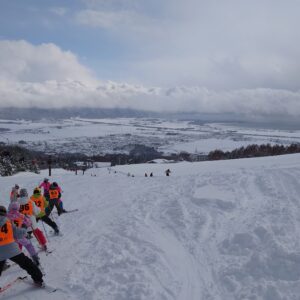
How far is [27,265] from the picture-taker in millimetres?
6617

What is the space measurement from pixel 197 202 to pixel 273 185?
3.94 m

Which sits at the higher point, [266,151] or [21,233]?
[21,233]

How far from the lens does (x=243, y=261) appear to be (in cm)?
797

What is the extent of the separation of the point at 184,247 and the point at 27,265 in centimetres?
431

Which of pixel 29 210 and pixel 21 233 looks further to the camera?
pixel 29 210

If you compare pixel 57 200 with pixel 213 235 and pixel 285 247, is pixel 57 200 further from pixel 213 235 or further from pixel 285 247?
pixel 285 247

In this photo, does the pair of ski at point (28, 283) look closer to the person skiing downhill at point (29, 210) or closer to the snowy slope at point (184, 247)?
the snowy slope at point (184, 247)

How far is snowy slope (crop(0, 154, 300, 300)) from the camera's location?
684 cm

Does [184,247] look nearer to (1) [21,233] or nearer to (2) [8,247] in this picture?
(1) [21,233]

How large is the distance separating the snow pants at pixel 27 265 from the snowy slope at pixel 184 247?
0.94 ft

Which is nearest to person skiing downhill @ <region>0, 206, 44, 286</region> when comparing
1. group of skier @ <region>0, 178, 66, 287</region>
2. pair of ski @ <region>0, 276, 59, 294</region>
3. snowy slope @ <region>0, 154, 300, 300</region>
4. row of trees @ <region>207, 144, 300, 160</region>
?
group of skier @ <region>0, 178, 66, 287</region>

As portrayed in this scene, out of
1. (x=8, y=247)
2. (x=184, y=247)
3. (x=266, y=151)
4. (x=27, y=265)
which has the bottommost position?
(x=266, y=151)

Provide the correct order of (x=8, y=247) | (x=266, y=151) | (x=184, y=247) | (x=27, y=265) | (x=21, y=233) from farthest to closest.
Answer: (x=266, y=151), (x=184, y=247), (x=21, y=233), (x=27, y=265), (x=8, y=247)

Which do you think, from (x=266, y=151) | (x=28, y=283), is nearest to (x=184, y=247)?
(x=28, y=283)
